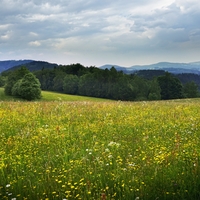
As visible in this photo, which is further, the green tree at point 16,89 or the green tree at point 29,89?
the green tree at point 16,89

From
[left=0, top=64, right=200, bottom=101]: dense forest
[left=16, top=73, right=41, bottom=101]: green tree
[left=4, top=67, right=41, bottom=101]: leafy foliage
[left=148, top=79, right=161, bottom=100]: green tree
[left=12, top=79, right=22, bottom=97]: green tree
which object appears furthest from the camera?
[left=0, top=64, right=200, bottom=101]: dense forest

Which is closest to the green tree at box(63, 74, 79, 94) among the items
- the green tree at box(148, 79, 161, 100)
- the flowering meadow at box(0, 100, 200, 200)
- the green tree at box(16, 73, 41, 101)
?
the green tree at box(148, 79, 161, 100)

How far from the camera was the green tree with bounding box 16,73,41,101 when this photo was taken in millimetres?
68125

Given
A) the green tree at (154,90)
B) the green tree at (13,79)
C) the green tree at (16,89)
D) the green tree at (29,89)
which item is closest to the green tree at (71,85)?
the green tree at (13,79)

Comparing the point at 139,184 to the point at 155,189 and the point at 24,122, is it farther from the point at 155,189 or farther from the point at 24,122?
the point at 24,122

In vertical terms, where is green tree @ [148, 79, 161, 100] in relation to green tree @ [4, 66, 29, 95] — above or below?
below

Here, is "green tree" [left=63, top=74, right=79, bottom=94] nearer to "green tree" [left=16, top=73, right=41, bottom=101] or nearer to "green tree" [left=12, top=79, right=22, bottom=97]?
"green tree" [left=16, top=73, right=41, bottom=101]

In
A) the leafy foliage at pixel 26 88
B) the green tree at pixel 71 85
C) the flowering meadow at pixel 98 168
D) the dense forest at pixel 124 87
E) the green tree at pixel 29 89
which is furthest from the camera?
the green tree at pixel 71 85

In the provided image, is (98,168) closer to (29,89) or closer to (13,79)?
(29,89)

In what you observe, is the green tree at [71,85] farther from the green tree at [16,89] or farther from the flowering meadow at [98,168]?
the flowering meadow at [98,168]

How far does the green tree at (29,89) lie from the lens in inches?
2682

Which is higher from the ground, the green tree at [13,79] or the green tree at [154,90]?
the green tree at [13,79]

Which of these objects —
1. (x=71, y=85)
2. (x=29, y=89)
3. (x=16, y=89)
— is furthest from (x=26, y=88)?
(x=71, y=85)

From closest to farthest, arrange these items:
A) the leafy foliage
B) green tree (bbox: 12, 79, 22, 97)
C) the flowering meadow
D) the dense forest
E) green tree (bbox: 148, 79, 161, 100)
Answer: the flowering meadow
the leafy foliage
green tree (bbox: 12, 79, 22, 97)
green tree (bbox: 148, 79, 161, 100)
the dense forest
